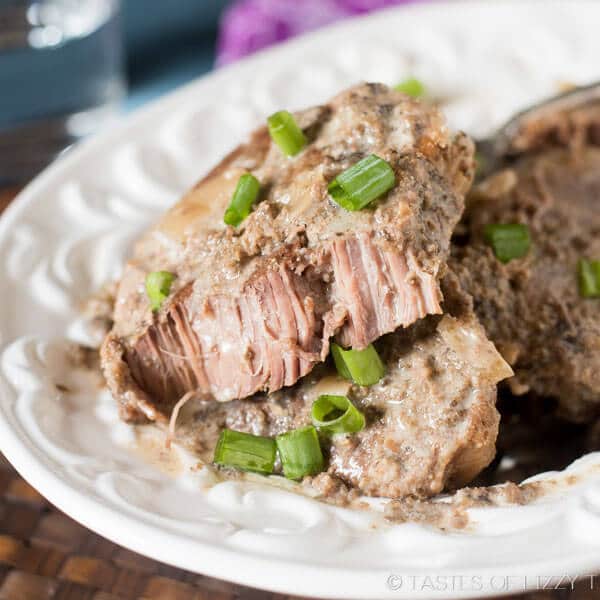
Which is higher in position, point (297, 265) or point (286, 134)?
point (286, 134)

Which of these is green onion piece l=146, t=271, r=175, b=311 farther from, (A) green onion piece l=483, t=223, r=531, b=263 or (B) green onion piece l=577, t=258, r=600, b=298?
(B) green onion piece l=577, t=258, r=600, b=298

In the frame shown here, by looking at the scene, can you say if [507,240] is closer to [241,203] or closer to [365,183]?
[365,183]

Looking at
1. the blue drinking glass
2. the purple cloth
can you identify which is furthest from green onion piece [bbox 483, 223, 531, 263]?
the purple cloth

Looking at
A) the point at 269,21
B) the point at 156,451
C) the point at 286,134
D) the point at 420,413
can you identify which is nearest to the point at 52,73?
the point at 269,21

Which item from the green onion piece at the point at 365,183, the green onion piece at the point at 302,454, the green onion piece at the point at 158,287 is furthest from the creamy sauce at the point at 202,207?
the green onion piece at the point at 302,454

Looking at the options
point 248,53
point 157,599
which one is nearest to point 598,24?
point 248,53
